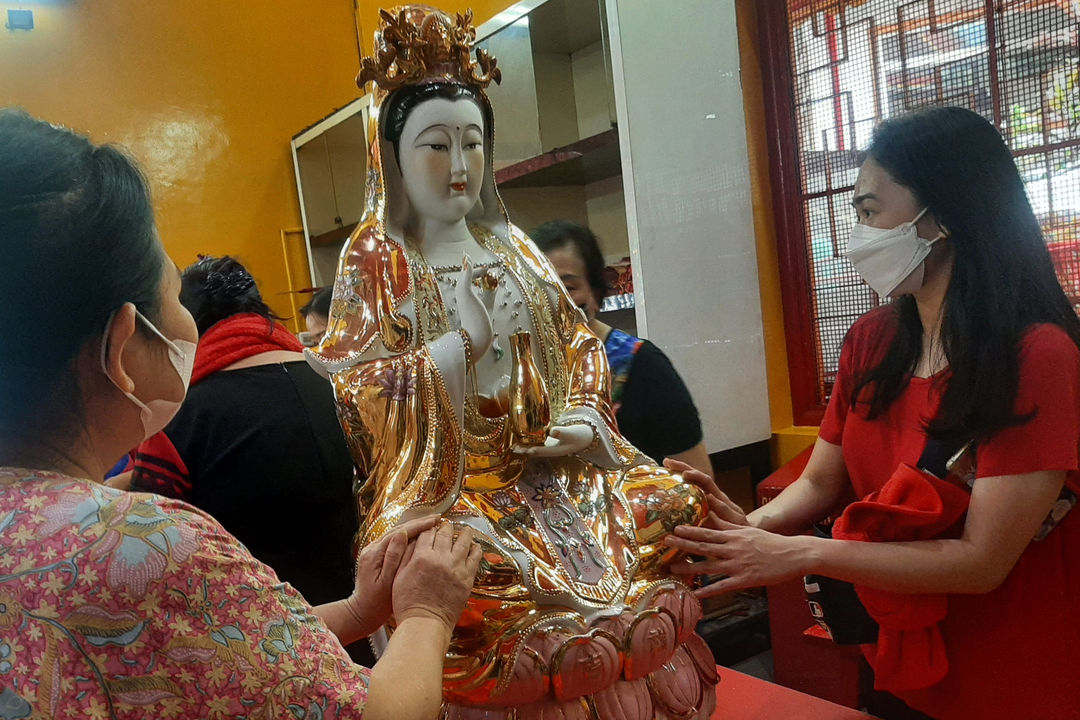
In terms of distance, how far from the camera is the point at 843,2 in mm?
2637

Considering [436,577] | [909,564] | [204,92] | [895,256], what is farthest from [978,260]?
[204,92]

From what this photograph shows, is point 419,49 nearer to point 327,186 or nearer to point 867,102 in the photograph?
point 867,102

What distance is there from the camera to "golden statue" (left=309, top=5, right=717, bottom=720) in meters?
1.22

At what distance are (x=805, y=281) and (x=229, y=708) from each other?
254 centimetres

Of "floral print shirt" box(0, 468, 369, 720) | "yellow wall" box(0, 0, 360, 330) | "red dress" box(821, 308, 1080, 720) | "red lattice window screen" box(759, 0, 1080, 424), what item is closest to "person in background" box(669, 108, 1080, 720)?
"red dress" box(821, 308, 1080, 720)

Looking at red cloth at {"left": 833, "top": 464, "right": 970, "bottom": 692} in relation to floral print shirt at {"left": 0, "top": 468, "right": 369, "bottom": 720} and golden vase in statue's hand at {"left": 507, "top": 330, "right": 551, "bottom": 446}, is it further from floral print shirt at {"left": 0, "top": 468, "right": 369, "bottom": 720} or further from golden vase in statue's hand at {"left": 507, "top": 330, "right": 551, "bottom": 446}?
floral print shirt at {"left": 0, "top": 468, "right": 369, "bottom": 720}

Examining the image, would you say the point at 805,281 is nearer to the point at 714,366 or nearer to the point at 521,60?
the point at 714,366

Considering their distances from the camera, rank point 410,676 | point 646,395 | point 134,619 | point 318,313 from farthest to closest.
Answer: point 318,313, point 646,395, point 410,676, point 134,619

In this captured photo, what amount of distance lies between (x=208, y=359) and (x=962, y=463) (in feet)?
4.15

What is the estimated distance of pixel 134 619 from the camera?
2.14 ft

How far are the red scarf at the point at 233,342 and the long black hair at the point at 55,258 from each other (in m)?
0.85

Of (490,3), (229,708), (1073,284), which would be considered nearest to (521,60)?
(490,3)

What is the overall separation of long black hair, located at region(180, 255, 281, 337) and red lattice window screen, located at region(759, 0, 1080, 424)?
1839 mm

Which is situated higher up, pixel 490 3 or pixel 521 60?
pixel 490 3
